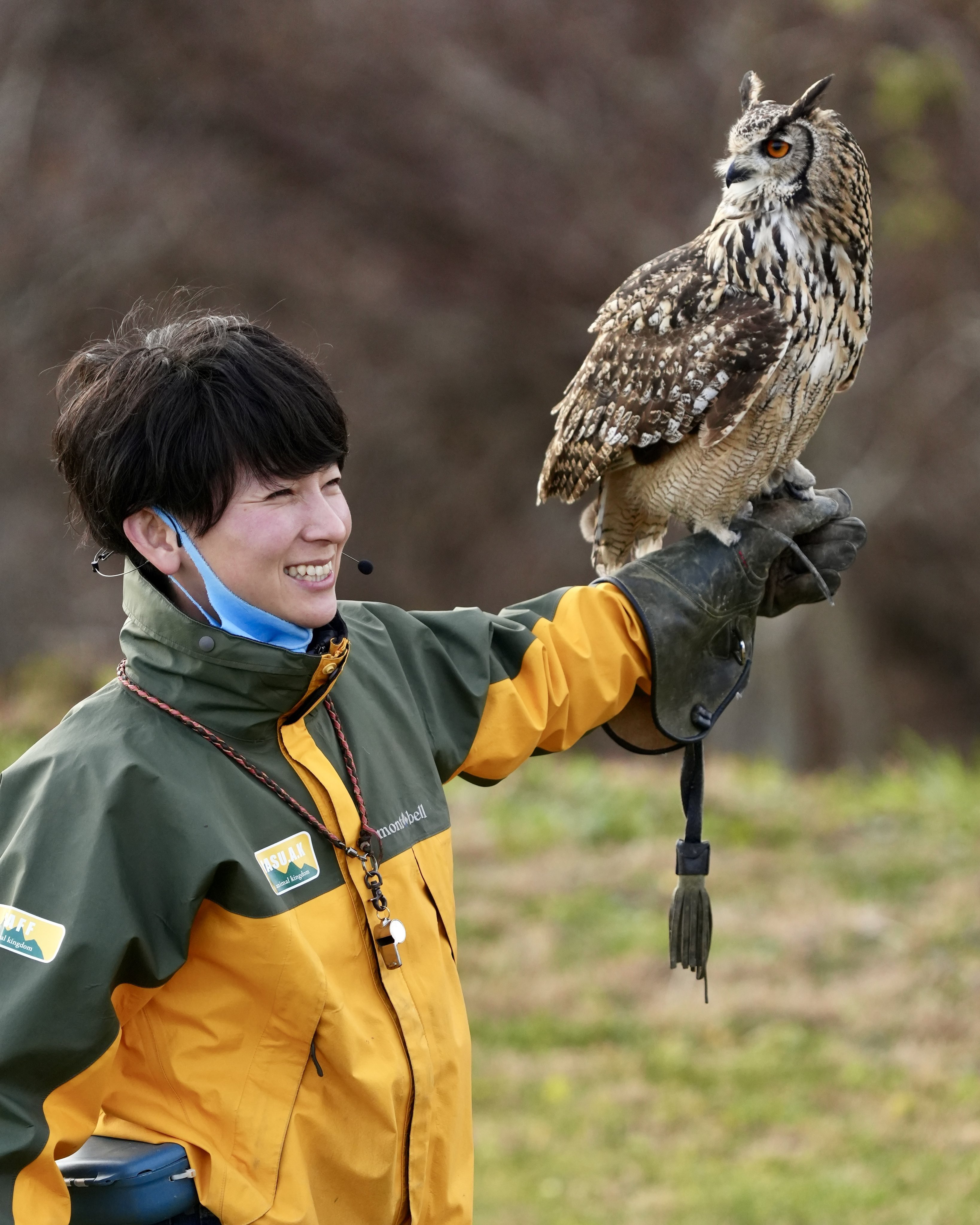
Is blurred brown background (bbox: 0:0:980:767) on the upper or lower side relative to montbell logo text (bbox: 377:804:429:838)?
upper

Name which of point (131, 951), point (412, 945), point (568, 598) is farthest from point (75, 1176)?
point (568, 598)

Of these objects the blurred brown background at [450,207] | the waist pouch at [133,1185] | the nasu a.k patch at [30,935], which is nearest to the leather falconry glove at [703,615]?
the waist pouch at [133,1185]

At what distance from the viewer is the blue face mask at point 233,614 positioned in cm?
175

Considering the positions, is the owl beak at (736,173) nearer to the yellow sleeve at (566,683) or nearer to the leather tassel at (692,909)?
the yellow sleeve at (566,683)

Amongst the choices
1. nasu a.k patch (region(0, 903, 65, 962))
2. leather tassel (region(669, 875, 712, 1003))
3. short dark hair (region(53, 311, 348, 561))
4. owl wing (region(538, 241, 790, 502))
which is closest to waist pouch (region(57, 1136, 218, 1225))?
nasu a.k patch (region(0, 903, 65, 962))

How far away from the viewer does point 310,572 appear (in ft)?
5.84

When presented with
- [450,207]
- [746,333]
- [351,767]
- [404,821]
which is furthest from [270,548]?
[450,207]

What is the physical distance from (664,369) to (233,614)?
1294 millimetres

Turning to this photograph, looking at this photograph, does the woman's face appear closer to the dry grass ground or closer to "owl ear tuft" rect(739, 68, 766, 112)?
"owl ear tuft" rect(739, 68, 766, 112)

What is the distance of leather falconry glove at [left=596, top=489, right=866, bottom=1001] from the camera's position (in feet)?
7.71

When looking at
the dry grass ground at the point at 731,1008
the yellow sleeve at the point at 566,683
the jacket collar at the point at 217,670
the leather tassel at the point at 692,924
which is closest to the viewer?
the jacket collar at the point at 217,670

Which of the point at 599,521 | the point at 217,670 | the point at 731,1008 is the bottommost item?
the point at 731,1008

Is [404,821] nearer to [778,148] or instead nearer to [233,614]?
[233,614]

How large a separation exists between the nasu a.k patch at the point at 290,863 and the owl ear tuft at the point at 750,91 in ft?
5.59
